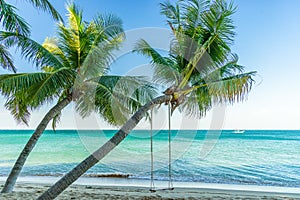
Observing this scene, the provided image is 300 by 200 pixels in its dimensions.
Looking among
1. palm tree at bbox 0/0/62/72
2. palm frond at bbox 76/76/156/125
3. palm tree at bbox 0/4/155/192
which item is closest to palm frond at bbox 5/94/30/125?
palm tree at bbox 0/4/155/192

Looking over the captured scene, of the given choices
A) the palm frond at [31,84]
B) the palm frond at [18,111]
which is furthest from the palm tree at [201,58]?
the palm frond at [18,111]

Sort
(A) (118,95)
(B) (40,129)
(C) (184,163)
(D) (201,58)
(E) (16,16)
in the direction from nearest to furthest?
(E) (16,16) → (D) (201,58) → (B) (40,129) → (A) (118,95) → (C) (184,163)

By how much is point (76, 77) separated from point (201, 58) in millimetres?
2279

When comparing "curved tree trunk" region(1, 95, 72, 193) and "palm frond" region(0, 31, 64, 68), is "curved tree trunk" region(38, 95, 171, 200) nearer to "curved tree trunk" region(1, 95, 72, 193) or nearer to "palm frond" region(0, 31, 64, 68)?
"curved tree trunk" region(1, 95, 72, 193)

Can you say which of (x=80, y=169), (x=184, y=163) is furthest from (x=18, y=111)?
(x=184, y=163)

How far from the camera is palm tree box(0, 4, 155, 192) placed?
522 cm

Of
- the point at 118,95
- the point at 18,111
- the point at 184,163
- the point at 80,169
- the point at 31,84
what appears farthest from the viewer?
the point at 184,163

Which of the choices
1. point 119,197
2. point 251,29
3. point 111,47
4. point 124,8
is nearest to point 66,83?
point 111,47

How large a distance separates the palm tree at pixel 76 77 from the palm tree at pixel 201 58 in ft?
2.81

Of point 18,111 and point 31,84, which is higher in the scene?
point 31,84

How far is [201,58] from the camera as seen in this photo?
512 centimetres

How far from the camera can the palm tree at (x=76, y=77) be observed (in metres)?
5.22

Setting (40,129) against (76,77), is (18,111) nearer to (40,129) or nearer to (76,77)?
(40,129)

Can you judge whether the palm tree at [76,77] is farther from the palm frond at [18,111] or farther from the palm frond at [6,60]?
the palm frond at [6,60]
